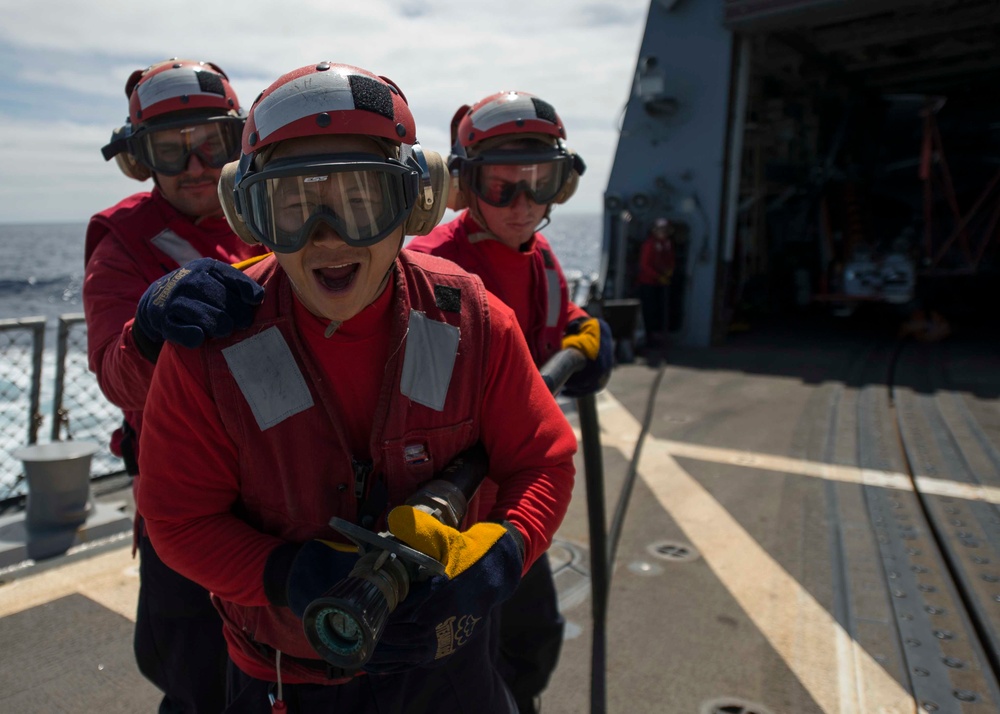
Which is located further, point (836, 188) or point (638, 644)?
point (836, 188)

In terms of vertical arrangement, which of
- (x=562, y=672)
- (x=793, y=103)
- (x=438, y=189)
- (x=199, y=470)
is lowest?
(x=562, y=672)

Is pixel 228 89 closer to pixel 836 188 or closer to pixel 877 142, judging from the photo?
pixel 836 188

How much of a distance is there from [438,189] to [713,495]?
4042 mm

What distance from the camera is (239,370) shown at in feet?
4.68

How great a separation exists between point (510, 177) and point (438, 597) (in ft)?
5.07

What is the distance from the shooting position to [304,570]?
4.49 ft

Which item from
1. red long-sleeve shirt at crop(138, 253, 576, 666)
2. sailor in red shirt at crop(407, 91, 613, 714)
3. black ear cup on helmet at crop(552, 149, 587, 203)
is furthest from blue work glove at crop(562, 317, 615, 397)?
red long-sleeve shirt at crop(138, 253, 576, 666)

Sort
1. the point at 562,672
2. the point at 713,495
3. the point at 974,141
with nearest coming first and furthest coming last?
the point at 562,672 → the point at 713,495 → the point at 974,141

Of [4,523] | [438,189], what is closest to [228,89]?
[438,189]

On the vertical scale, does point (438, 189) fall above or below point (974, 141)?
below

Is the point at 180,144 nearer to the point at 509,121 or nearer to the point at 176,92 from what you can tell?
the point at 176,92

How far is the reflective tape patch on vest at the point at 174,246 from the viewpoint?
2244 mm

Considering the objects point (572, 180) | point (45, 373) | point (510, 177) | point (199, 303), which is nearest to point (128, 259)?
point (199, 303)

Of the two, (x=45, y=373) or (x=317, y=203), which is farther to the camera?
(x=45, y=373)
